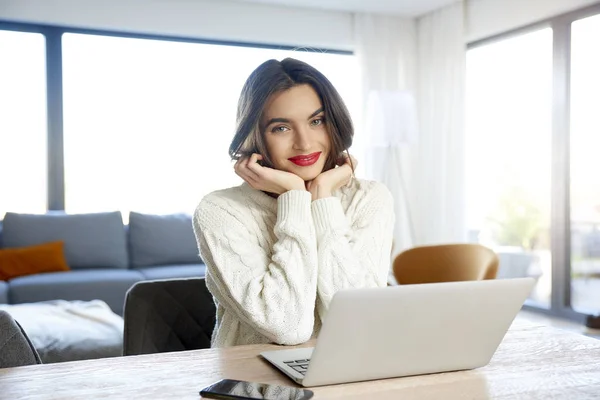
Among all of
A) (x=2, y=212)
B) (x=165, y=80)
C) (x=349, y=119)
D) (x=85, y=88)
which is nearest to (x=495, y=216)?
(x=165, y=80)

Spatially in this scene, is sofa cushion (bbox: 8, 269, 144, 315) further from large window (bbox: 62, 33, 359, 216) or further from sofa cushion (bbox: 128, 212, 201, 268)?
large window (bbox: 62, 33, 359, 216)

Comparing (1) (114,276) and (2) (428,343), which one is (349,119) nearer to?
(2) (428,343)

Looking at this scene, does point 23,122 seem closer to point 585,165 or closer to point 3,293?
point 3,293

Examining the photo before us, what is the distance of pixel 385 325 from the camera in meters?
0.94

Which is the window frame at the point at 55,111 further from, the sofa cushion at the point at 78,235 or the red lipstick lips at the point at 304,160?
the red lipstick lips at the point at 304,160

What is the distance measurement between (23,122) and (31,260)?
4.47ft

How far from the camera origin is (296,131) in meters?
1.60

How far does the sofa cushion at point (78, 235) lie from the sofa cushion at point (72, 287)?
293 mm

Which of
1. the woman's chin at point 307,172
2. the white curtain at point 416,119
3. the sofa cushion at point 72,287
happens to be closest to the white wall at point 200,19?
the white curtain at point 416,119

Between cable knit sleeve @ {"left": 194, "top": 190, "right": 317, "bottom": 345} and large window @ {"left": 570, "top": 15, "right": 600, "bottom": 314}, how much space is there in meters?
3.95

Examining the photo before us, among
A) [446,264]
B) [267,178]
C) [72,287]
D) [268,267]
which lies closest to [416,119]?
[72,287]

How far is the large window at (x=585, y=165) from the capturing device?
4855 millimetres

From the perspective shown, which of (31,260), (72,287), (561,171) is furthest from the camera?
(561,171)

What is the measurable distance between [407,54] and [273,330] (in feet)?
18.3
